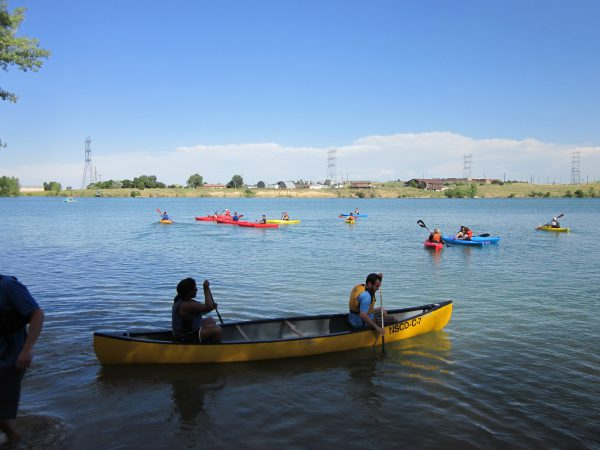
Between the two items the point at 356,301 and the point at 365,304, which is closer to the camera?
the point at 365,304

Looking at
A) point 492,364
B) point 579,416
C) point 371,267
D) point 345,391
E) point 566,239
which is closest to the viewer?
point 579,416

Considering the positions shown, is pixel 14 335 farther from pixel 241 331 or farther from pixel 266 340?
pixel 241 331

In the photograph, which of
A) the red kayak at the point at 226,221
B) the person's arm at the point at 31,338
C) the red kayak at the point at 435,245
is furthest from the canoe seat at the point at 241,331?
the red kayak at the point at 226,221

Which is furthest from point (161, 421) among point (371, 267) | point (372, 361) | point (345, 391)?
point (371, 267)

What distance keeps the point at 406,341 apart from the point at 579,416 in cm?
454

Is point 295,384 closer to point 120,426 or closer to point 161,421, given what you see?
point 161,421

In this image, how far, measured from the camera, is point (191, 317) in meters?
9.76

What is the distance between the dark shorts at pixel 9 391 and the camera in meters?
5.20

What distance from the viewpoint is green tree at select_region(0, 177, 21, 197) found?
6993 inches

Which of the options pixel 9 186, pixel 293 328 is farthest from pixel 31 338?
pixel 9 186

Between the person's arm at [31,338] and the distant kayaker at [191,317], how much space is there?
4.30 meters

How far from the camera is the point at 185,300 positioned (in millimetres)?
9586

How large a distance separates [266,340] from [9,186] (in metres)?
202

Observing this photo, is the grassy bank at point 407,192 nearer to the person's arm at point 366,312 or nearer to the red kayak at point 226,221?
the red kayak at point 226,221
